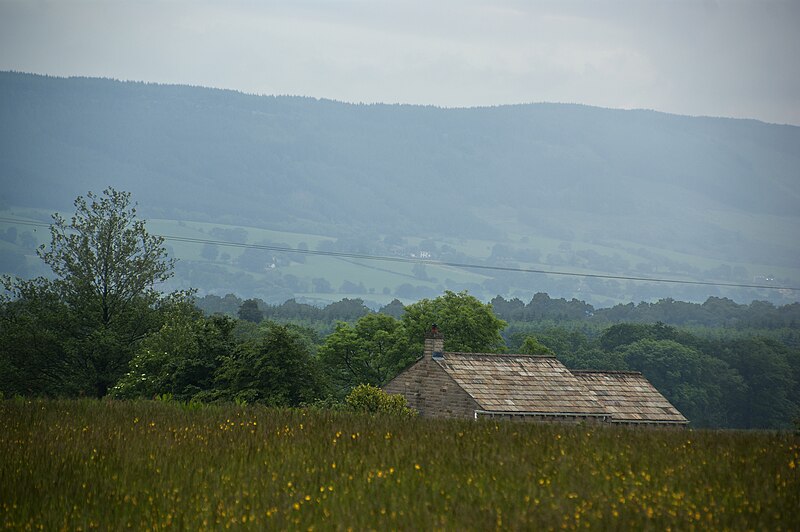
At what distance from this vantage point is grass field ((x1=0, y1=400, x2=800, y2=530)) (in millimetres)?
15641

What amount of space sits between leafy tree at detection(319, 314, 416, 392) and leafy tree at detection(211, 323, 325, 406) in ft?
108

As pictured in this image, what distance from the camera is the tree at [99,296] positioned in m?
62.1

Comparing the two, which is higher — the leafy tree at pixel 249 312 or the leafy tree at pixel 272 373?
the leafy tree at pixel 272 373

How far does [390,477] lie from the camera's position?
18.0 metres

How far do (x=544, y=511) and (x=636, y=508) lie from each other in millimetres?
1259

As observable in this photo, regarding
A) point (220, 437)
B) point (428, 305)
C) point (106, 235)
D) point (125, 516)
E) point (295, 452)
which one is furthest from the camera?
point (428, 305)

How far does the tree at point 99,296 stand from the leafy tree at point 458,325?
953 inches

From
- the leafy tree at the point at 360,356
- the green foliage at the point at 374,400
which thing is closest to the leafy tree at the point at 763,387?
the leafy tree at the point at 360,356

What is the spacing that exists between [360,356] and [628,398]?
31.3 m

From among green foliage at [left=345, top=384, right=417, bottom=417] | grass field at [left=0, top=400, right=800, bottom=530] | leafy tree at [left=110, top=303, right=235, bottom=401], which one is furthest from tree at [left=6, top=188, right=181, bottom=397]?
grass field at [left=0, top=400, right=800, bottom=530]

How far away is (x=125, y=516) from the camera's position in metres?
16.8

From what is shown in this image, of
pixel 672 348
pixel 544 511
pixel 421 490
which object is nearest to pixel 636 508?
pixel 544 511

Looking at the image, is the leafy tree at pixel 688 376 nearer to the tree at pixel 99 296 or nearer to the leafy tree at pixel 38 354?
the tree at pixel 99 296

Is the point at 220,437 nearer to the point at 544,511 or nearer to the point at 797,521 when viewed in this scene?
the point at 544,511
